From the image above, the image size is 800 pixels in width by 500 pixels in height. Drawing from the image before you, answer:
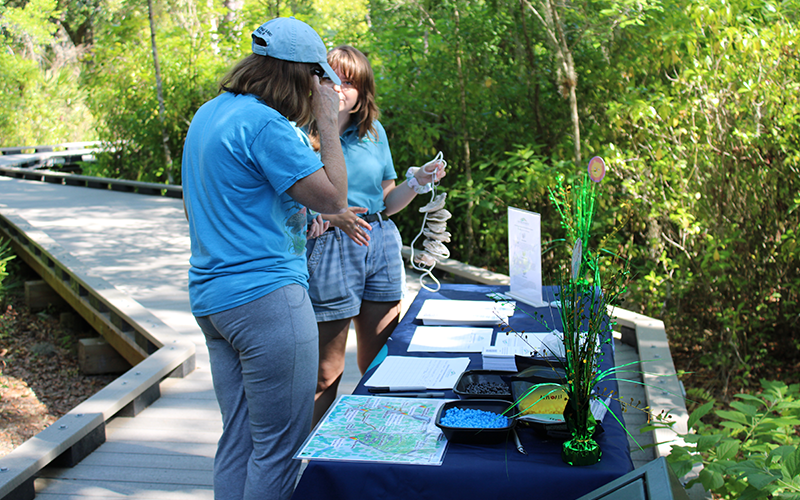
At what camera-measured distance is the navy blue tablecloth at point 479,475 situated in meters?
1.26

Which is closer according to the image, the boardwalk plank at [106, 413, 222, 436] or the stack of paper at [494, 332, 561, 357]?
the stack of paper at [494, 332, 561, 357]

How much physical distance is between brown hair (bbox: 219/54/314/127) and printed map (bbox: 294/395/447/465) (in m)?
0.74

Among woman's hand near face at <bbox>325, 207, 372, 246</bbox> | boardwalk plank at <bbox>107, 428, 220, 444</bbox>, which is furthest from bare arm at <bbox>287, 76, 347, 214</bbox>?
boardwalk plank at <bbox>107, 428, 220, 444</bbox>

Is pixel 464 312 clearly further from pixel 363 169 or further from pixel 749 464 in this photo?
pixel 749 464

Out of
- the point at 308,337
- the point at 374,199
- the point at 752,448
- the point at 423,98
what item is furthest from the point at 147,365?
the point at 423,98

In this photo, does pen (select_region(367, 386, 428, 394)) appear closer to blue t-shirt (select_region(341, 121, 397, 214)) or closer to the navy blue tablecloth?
the navy blue tablecloth

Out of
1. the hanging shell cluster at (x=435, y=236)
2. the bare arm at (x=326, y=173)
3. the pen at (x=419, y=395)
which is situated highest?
the bare arm at (x=326, y=173)

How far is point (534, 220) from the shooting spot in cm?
225

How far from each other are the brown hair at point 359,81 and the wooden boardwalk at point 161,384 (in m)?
1.45

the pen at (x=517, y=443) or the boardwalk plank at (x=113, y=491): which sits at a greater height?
the pen at (x=517, y=443)

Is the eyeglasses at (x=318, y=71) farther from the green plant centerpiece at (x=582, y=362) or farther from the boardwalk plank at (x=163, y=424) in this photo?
the boardwalk plank at (x=163, y=424)

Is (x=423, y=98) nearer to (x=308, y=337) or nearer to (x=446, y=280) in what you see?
(x=446, y=280)

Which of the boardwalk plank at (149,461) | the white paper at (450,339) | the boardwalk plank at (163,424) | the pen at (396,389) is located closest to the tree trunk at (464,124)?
the boardwalk plank at (163,424)

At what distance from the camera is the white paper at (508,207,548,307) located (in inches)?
90.0
